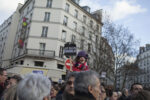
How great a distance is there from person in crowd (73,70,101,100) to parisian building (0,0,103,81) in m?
22.9

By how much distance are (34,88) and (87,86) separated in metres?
0.65

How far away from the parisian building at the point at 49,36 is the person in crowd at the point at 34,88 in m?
23.1

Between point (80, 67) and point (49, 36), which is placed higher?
point (49, 36)

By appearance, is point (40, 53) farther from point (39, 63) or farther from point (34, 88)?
point (34, 88)

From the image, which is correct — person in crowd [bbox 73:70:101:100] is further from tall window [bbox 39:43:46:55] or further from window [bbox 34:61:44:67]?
window [bbox 34:61:44:67]

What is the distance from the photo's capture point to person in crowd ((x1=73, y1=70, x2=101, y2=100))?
6.44ft

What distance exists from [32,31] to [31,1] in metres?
7.66

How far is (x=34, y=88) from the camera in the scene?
1954 millimetres

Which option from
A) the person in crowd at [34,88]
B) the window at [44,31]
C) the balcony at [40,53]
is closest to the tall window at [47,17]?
the window at [44,31]

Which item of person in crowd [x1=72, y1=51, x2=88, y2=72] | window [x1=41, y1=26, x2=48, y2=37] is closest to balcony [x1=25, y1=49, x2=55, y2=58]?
window [x1=41, y1=26, x2=48, y2=37]

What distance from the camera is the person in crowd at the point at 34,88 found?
6.32ft

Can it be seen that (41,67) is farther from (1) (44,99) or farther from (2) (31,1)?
(1) (44,99)

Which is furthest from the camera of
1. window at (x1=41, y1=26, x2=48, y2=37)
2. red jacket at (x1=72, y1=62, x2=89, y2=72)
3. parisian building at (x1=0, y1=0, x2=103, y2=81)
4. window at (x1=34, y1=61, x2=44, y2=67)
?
window at (x1=41, y1=26, x2=48, y2=37)

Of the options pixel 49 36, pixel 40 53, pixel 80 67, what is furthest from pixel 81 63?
pixel 49 36
